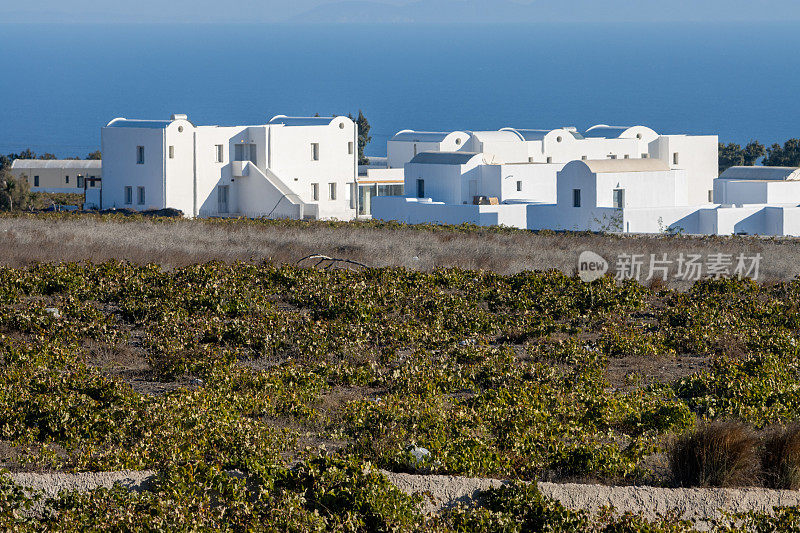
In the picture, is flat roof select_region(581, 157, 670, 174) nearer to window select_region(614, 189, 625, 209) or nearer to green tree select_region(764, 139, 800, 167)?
window select_region(614, 189, 625, 209)

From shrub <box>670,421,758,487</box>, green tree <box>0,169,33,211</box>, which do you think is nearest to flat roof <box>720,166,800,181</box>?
green tree <box>0,169,33,211</box>

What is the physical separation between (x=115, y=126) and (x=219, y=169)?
4.92m

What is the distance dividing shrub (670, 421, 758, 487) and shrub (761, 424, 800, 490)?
0.12 meters

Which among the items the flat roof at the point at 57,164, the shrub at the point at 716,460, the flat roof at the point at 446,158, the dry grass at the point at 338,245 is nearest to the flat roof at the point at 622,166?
the flat roof at the point at 446,158

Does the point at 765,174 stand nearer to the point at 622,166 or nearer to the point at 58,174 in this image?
the point at 622,166

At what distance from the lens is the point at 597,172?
39812 millimetres

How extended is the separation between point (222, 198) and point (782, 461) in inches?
1679

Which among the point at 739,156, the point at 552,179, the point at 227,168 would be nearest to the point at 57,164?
the point at 227,168

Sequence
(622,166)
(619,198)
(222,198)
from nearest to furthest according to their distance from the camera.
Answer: (619,198), (622,166), (222,198)

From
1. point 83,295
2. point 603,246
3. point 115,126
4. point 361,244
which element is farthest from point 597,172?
point 83,295

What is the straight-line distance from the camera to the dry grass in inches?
891

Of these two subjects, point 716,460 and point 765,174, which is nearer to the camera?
point 716,460

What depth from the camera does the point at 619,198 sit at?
4050 cm

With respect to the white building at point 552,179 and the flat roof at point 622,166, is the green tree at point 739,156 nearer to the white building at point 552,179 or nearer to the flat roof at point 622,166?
the white building at point 552,179
